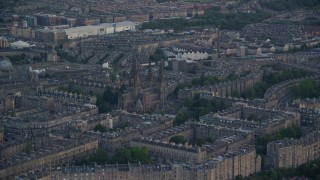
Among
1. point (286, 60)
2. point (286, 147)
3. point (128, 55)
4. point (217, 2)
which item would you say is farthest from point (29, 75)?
point (217, 2)

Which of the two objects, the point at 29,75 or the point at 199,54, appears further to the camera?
the point at 199,54

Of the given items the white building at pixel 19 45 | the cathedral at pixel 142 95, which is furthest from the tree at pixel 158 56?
the cathedral at pixel 142 95

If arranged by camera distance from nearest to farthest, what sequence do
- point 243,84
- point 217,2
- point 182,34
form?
1. point 243,84
2. point 182,34
3. point 217,2

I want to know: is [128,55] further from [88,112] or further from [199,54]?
[88,112]

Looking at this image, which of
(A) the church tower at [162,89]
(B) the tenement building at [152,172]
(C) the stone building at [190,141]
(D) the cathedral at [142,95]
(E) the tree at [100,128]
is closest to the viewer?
(B) the tenement building at [152,172]

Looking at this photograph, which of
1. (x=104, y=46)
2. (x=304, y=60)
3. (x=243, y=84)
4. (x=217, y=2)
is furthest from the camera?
(x=217, y=2)

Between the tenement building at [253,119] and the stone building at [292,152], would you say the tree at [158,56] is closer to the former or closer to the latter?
the tenement building at [253,119]

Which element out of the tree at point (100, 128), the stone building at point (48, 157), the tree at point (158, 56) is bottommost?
the tree at point (158, 56)
